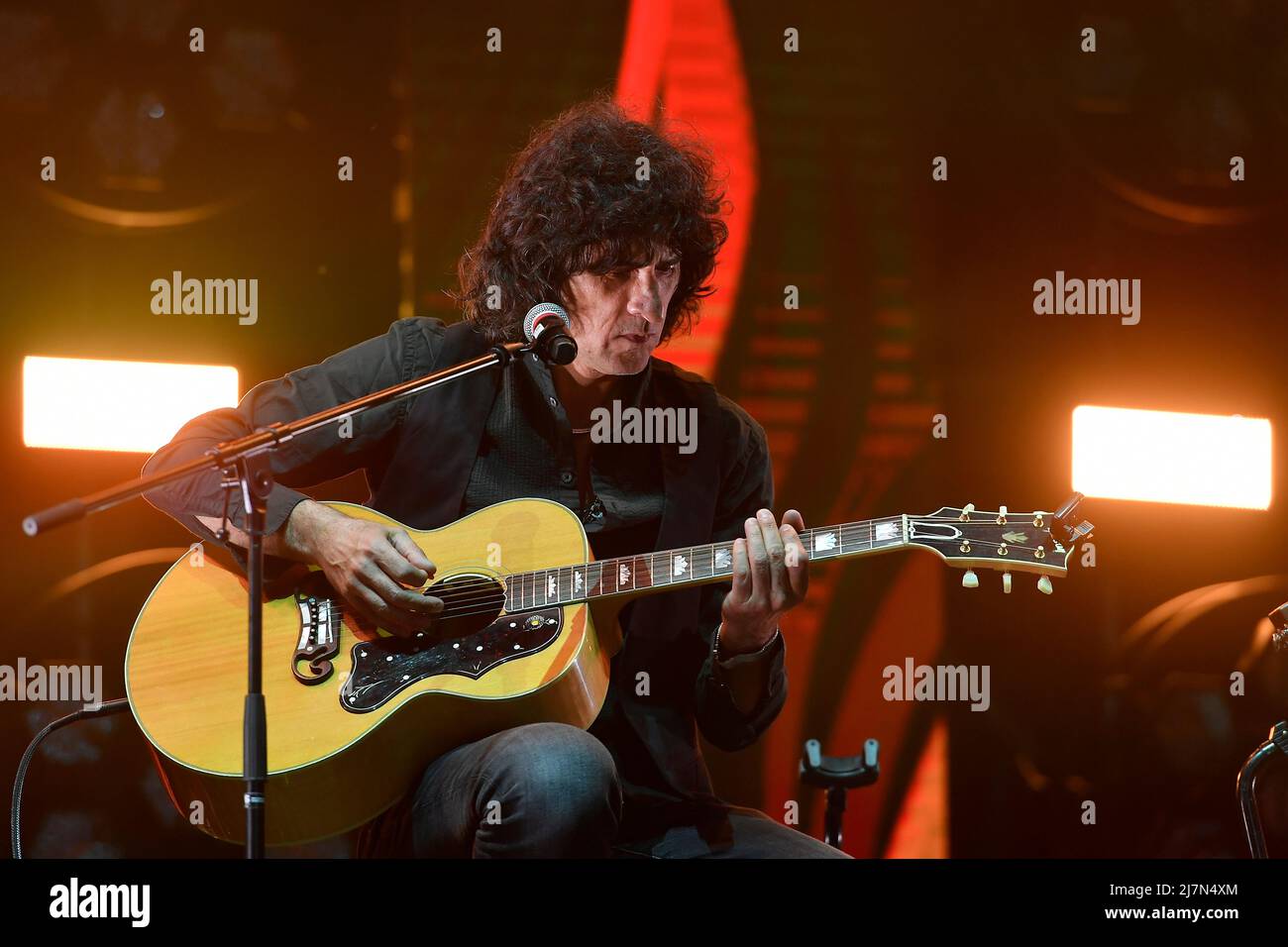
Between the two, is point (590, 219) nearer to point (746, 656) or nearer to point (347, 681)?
point (746, 656)

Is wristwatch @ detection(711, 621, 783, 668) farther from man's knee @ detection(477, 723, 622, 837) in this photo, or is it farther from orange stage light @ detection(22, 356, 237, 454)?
orange stage light @ detection(22, 356, 237, 454)

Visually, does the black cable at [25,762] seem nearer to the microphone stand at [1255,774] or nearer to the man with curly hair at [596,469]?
the man with curly hair at [596,469]

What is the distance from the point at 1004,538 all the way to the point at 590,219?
1262 mm

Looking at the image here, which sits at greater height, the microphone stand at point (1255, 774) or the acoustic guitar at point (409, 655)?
the acoustic guitar at point (409, 655)

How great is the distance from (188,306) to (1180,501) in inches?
117

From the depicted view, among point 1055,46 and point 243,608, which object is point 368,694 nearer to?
point 243,608

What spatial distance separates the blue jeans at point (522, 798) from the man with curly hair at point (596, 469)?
0.03 ft

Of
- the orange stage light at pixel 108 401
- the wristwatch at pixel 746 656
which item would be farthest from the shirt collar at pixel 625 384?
the orange stage light at pixel 108 401

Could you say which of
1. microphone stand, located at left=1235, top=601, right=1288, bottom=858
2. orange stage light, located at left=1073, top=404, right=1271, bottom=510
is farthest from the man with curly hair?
orange stage light, located at left=1073, top=404, right=1271, bottom=510

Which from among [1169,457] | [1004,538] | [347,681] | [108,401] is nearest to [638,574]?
[347,681]

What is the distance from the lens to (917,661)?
3965 millimetres

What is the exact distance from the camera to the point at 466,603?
2.75 metres

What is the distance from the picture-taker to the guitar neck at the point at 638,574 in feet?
8.89

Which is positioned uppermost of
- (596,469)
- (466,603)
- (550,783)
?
(596,469)
